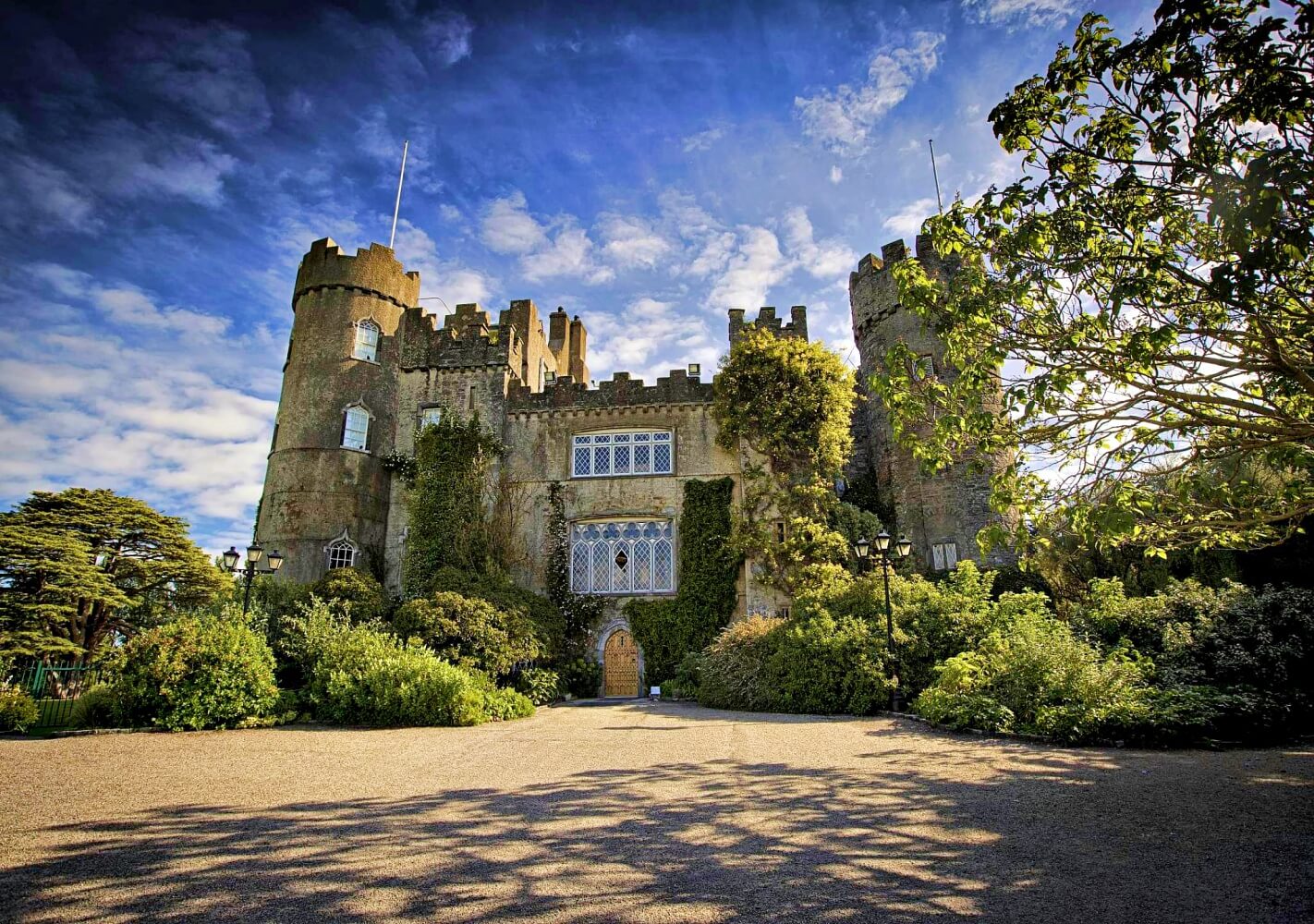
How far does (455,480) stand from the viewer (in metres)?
23.0

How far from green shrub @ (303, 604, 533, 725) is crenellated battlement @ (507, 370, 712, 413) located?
38.4ft

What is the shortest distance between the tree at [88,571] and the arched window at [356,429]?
18.1ft

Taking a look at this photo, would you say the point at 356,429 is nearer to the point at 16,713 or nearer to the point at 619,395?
the point at 619,395

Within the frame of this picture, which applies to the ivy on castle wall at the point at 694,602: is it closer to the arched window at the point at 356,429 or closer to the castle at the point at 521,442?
the castle at the point at 521,442

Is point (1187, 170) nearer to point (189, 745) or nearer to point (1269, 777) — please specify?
point (1269, 777)

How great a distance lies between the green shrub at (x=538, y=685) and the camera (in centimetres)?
1706

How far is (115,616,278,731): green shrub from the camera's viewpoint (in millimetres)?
11750

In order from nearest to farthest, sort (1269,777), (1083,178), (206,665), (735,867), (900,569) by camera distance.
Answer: (735,867) → (1083,178) → (1269,777) → (206,665) → (900,569)

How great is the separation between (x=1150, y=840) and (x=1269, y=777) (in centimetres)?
305

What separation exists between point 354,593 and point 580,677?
704cm

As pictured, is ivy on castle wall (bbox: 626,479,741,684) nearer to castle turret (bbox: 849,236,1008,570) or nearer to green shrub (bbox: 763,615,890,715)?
green shrub (bbox: 763,615,890,715)

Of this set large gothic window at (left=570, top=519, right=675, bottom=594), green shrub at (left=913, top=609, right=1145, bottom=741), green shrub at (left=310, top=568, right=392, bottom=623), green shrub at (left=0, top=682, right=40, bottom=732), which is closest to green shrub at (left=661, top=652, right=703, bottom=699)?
large gothic window at (left=570, top=519, right=675, bottom=594)

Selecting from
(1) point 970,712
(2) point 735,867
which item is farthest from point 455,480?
(2) point 735,867

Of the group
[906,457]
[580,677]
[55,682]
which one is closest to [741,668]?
[580,677]
